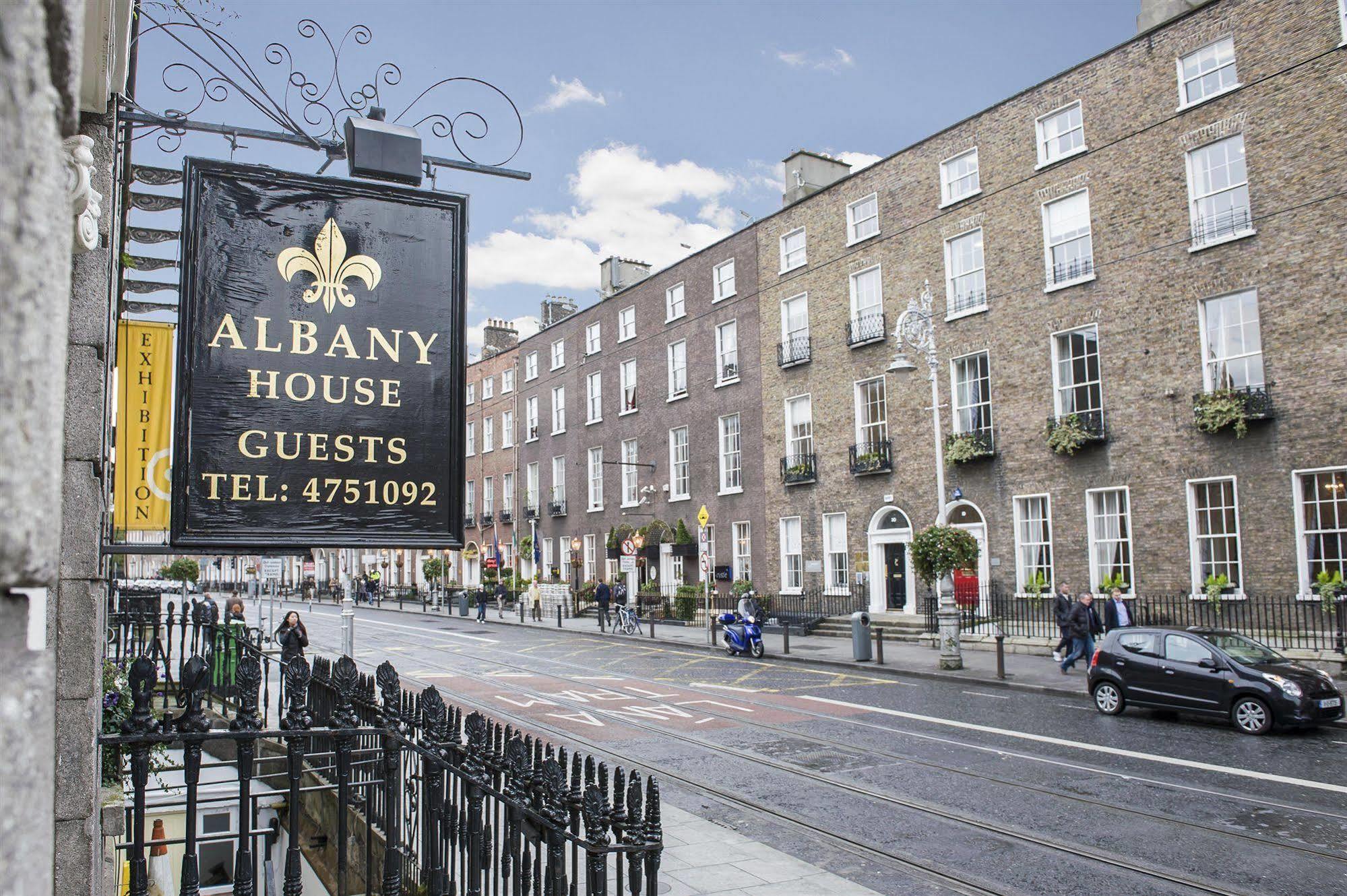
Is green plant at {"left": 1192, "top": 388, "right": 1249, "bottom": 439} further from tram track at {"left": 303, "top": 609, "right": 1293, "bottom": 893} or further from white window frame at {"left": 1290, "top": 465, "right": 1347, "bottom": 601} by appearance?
tram track at {"left": 303, "top": 609, "right": 1293, "bottom": 893}

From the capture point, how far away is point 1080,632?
60.8ft

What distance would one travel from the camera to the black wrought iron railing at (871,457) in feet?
93.1

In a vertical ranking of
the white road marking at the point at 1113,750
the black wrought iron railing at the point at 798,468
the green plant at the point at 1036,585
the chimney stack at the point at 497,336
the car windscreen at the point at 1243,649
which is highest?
the chimney stack at the point at 497,336

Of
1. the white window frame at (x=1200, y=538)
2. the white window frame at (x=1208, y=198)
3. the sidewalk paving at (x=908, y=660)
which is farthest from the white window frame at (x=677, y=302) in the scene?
the white window frame at (x=1200, y=538)

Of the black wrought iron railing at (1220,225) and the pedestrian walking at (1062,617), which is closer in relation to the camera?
the pedestrian walking at (1062,617)

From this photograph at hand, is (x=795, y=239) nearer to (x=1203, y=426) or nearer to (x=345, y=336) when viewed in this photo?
(x=1203, y=426)

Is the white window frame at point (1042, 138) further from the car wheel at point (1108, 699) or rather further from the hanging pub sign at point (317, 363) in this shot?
the hanging pub sign at point (317, 363)

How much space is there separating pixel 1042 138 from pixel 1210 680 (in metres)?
16.2

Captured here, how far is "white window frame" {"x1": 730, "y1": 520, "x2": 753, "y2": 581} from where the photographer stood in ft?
112

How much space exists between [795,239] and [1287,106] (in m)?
15.7

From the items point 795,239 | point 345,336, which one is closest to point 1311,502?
point 795,239

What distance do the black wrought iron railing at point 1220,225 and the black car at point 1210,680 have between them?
10405 mm

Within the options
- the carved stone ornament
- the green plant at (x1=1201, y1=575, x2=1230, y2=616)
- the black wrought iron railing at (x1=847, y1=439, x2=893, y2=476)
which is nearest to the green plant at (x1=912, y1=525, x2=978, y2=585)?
the green plant at (x1=1201, y1=575, x2=1230, y2=616)

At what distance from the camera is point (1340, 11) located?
61.1ft
